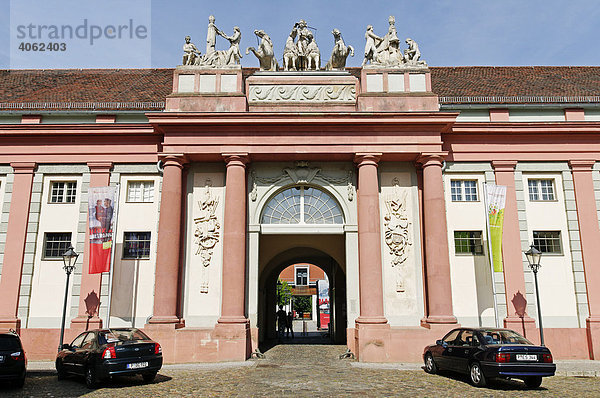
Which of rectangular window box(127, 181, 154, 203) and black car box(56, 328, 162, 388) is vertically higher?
rectangular window box(127, 181, 154, 203)

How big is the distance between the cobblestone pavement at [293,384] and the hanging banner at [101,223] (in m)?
3.90

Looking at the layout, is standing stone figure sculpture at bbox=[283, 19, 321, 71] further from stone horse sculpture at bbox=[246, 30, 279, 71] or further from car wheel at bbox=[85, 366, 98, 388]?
car wheel at bbox=[85, 366, 98, 388]

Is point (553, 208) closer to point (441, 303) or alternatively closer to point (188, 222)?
point (441, 303)

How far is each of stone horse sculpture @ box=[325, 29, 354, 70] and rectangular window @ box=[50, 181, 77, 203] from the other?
11.7 metres

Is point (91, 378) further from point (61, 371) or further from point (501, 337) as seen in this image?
point (501, 337)

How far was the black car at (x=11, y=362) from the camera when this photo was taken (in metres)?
11.3

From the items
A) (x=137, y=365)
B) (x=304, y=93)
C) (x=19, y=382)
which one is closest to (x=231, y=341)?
(x=137, y=365)

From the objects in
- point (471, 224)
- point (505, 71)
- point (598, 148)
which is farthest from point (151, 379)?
point (505, 71)

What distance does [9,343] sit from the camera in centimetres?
1178

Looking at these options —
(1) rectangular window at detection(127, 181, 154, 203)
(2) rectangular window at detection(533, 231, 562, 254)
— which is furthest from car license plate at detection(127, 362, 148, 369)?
(2) rectangular window at detection(533, 231, 562, 254)

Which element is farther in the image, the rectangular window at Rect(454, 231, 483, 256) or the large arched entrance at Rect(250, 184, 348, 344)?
the large arched entrance at Rect(250, 184, 348, 344)

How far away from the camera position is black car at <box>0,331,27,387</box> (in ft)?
37.0

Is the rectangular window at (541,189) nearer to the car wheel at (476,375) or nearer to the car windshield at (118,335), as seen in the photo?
the car wheel at (476,375)

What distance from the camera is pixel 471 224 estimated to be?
19.0 metres
